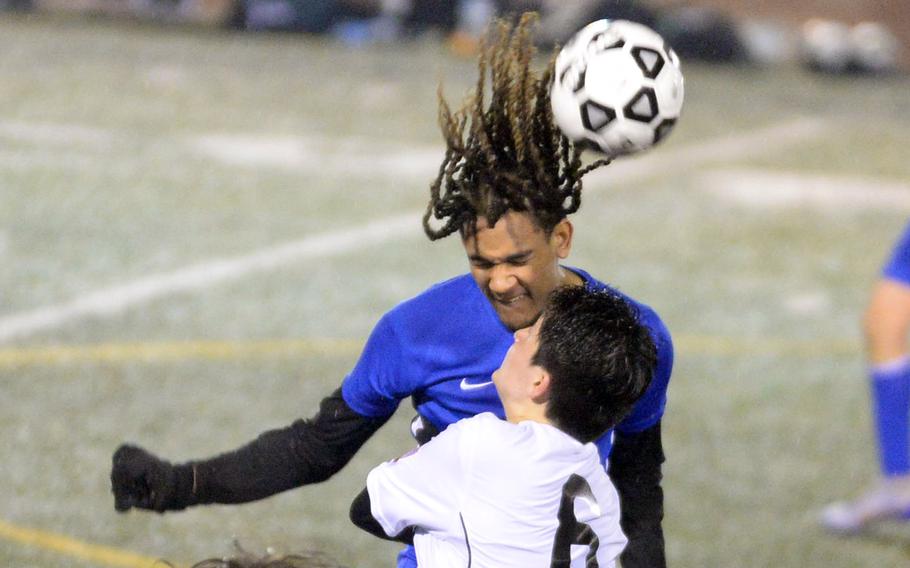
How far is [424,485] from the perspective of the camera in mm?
3186

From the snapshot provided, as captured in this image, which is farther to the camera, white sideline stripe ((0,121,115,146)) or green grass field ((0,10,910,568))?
white sideline stripe ((0,121,115,146))

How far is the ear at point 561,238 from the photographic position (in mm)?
3465

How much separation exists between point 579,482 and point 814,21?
2086 cm

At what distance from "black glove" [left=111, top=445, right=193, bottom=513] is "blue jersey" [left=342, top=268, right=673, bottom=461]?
1.61ft

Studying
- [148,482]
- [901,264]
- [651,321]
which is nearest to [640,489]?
[651,321]

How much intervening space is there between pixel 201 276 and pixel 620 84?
6254mm

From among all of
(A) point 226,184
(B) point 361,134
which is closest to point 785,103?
(B) point 361,134

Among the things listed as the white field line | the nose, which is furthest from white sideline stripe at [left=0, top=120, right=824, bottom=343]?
the nose

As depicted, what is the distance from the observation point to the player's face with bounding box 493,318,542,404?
10.2 ft

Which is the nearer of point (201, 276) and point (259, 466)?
point (259, 466)

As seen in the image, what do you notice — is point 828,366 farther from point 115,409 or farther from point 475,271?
point 475,271

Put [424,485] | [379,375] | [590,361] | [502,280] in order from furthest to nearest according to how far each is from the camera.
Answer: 1. [379,375]
2. [502,280]
3. [424,485]
4. [590,361]

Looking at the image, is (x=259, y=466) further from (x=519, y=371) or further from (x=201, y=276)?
(x=201, y=276)

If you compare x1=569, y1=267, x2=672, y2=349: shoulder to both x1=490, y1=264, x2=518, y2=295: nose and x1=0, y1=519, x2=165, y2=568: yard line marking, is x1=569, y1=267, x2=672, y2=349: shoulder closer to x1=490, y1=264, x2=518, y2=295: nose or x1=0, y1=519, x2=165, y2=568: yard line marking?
x1=490, y1=264, x2=518, y2=295: nose
